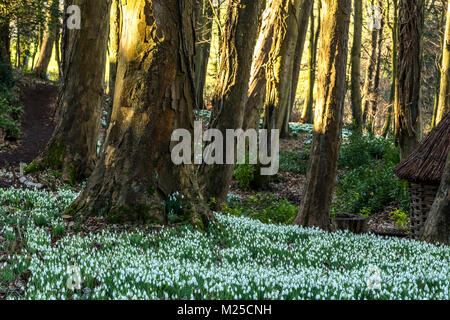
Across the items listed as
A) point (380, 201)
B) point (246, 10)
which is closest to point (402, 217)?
point (380, 201)

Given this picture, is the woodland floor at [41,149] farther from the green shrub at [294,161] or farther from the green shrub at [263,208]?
the green shrub at [263,208]

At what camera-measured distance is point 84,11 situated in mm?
12211

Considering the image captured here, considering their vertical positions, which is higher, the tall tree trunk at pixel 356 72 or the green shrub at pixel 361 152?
the tall tree trunk at pixel 356 72

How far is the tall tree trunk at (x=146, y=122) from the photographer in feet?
22.1

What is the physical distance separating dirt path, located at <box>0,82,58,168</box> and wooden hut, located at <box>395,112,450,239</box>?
11.4 m

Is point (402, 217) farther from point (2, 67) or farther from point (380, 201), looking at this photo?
point (2, 67)

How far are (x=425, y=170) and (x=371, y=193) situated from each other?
5154mm

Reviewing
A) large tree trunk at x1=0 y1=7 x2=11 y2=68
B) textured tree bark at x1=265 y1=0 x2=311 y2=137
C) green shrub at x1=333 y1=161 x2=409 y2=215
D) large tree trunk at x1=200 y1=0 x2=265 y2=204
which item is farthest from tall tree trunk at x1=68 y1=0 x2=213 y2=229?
large tree trunk at x1=0 y1=7 x2=11 y2=68

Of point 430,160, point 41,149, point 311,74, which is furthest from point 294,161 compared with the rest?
point 311,74

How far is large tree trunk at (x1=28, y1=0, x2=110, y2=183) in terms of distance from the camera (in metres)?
12.1

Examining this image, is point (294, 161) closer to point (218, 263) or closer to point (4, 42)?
point (218, 263)

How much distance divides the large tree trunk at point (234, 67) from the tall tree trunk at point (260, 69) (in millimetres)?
4111

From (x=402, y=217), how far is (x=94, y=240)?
8.41 meters

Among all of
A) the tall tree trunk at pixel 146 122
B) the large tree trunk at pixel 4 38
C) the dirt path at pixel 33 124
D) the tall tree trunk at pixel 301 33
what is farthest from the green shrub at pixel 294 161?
the large tree trunk at pixel 4 38
